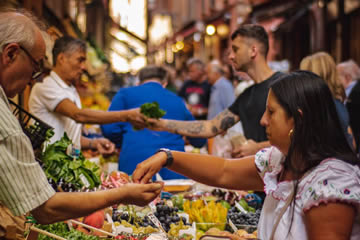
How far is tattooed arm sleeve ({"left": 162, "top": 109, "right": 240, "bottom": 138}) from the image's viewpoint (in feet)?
14.1

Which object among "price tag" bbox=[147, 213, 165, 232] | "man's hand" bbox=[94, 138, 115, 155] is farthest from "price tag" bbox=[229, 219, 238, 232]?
"man's hand" bbox=[94, 138, 115, 155]

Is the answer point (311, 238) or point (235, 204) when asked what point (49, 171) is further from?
point (311, 238)

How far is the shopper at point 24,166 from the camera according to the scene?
1744 mm

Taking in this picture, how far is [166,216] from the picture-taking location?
319cm

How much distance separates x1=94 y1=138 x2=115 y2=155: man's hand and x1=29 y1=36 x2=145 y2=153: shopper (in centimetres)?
55

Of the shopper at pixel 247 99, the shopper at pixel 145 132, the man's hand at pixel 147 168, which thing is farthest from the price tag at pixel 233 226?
the shopper at pixel 145 132

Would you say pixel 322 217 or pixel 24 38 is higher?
pixel 24 38

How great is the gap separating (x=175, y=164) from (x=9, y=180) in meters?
1.12

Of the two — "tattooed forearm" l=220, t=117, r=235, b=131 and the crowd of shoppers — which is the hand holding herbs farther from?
the crowd of shoppers

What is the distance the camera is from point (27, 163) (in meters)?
1.80

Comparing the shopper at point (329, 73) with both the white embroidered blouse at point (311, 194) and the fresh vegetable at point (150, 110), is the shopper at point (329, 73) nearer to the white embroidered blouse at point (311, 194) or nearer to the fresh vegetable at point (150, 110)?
the fresh vegetable at point (150, 110)

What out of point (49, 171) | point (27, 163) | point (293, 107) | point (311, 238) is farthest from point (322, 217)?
point (49, 171)

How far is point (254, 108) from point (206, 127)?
0.49 meters

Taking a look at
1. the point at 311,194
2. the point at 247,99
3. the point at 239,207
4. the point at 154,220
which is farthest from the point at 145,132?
the point at 311,194
